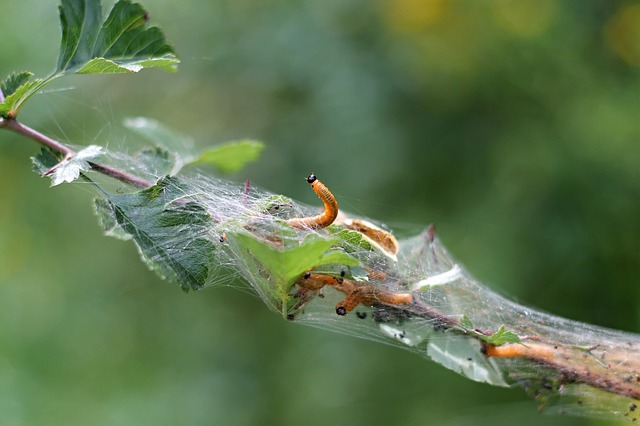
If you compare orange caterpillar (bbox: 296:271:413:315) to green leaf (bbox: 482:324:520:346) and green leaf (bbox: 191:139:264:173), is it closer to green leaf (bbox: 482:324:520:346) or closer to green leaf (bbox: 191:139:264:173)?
green leaf (bbox: 482:324:520:346)

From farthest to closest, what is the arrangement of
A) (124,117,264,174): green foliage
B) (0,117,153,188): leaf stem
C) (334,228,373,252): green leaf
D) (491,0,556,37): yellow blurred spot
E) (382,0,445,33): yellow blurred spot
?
1. (382,0,445,33): yellow blurred spot
2. (491,0,556,37): yellow blurred spot
3. (124,117,264,174): green foliage
4. (0,117,153,188): leaf stem
5. (334,228,373,252): green leaf

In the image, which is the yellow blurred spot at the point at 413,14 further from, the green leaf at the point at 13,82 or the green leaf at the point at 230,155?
the green leaf at the point at 13,82

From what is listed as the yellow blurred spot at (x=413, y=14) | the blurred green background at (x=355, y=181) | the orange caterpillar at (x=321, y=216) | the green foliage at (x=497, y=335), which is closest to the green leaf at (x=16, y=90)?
the orange caterpillar at (x=321, y=216)

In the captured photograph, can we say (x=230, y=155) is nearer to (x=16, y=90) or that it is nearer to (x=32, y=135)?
(x=32, y=135)

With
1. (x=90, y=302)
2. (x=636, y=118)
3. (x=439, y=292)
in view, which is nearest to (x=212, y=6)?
(x=90, y=302)

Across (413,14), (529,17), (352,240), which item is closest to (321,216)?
(352,240)

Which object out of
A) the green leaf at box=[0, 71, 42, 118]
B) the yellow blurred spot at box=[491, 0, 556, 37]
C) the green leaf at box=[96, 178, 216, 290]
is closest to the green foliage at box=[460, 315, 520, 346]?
the green leaf at box=[96, 178, 216, 290]
